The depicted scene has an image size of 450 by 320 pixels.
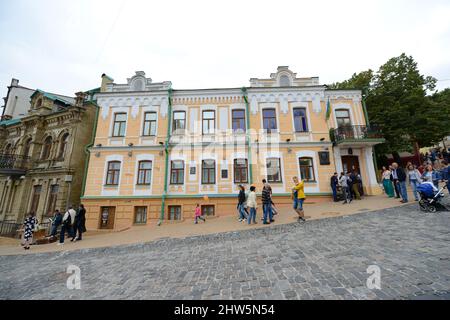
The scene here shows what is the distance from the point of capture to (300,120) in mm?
14172

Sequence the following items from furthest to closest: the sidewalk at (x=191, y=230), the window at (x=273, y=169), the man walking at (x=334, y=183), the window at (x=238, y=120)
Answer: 1. the window at (x=238, y=120)
2. the window at (x=273, y=169)
3. the man walking at (x=334, y=183)
4. the sidewalk at (x=191, y=230)

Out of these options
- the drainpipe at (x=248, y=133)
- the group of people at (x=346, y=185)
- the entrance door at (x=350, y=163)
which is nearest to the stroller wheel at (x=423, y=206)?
the group of people at (x=346, y=185)

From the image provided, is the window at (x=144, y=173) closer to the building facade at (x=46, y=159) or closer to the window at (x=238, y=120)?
the building facade at (x=46, y=159)

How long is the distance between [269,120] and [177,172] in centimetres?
807

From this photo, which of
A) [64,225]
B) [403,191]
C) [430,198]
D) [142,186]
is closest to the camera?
[430,198]

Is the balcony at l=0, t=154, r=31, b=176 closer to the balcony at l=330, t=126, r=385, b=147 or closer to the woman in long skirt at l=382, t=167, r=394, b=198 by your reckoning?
the balcony at l=330, t=126, r=385, b=147

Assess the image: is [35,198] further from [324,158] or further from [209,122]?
[324,158]

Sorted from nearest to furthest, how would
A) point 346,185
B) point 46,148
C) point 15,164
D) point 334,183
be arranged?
point 346,185, point 334,183, point 15,164, point 46,148

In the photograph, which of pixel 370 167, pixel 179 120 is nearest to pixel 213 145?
pixel 179 120

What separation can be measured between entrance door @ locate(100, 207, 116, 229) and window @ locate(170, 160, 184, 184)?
459 cm

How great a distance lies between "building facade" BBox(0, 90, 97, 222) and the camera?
14.0 meters

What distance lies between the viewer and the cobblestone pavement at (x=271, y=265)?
3.29 metres

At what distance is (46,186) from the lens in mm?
14359

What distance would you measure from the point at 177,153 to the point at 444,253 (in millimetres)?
13030
